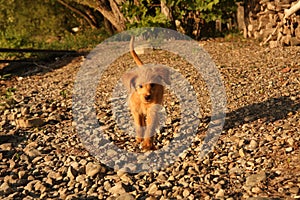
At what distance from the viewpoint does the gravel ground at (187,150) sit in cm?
408

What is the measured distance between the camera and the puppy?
4.91m

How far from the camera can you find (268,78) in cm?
739

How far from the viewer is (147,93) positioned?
4.87 meters

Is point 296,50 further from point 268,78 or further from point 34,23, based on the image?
point 34,23

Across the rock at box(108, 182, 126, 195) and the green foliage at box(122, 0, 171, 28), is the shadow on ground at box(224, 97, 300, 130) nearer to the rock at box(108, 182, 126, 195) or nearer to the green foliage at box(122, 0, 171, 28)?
the rock at box(108, 182, 126, 195)

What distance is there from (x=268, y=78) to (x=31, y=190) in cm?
472

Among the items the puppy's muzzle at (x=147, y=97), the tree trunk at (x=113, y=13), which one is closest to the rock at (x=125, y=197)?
the puppy's muzzle at (x=147, y=97)

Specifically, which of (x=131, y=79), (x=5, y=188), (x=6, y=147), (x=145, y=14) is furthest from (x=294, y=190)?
(x=145, y=14)

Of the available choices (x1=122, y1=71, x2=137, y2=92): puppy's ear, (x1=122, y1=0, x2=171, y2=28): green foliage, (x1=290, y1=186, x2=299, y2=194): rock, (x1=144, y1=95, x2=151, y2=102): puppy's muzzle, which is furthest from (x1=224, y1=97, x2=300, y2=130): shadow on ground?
(x1=122, y1=0, x2=171, y2=28): green foliage

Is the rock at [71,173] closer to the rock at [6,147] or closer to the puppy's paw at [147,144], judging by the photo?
the puppy's paw at [147,144]

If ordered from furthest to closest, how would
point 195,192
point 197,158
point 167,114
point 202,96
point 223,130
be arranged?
point 202,96, point 167,114, point 223,130, point 197,158, point 195,192

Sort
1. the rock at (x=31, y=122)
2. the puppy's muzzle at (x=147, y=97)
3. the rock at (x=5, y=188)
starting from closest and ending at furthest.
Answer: the rock at (x=5, y=188)
the puppy's muzzle at (x=147, y=97)
the rock at (x=31, y=122)

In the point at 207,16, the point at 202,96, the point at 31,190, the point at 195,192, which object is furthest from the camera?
the point at 207,16

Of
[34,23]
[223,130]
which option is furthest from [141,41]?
[34,23]
